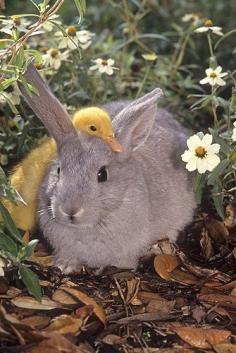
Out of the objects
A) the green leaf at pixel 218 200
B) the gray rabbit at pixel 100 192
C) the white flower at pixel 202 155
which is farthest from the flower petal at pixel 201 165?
the gray rabbit at pixel 100 192

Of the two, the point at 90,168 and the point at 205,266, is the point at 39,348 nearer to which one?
the point at 90,168

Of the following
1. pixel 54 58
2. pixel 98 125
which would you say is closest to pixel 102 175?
pixel 98 125

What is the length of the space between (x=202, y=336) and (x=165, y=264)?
2.35ft

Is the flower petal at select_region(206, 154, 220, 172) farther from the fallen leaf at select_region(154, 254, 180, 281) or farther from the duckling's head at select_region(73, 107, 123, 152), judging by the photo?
the fallen leaf at select_region(154, 254, 180, 281)

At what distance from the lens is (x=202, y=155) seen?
151 inches

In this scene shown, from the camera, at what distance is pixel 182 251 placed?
4344 millimetres

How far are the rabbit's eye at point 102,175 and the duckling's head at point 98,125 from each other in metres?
0.12

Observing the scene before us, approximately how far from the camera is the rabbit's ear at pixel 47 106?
12.2ft

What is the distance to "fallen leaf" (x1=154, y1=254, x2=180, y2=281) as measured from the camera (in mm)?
3969

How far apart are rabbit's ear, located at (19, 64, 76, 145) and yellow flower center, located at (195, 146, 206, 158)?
2.16 ft

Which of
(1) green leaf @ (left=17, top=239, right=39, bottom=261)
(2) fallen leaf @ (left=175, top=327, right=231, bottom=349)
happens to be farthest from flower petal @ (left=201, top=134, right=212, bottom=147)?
(1) green leaf @ (left=17, top=239, right=39, bottom=261)

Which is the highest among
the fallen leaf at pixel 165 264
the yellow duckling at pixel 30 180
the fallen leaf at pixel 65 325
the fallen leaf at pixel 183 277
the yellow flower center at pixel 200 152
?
the yellow flower center at pixel 200 152

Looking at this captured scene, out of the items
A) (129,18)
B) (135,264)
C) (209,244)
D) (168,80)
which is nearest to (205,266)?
(209,244)

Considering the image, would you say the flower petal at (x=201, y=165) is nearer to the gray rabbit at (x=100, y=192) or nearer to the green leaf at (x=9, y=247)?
the gray rabbit at (x=100, y=192)
